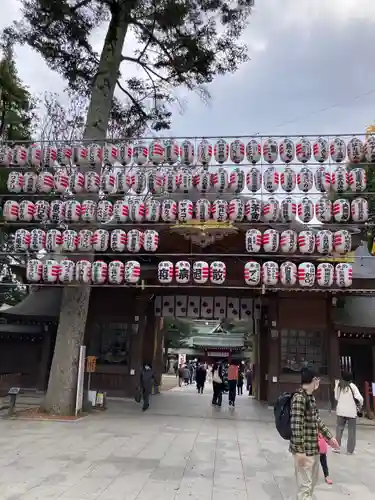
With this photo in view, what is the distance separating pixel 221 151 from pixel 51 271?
5393mm

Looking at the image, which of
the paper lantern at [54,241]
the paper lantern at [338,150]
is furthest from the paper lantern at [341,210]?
the paper lantern at [54,241]

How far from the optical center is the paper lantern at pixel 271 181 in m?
10.8

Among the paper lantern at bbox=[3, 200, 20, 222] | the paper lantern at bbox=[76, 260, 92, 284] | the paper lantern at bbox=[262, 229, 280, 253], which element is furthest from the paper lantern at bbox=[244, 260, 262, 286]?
the paper lantern at bbox=[3, 200, 20, 222]

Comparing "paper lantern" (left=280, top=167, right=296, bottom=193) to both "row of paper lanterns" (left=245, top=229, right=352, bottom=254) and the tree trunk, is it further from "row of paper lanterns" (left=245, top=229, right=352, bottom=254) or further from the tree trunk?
the tree trunk

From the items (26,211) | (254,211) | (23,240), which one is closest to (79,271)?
(23,240)

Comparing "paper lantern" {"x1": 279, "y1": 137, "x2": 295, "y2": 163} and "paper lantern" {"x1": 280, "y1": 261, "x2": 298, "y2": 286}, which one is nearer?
"paper lantern" {"x1": 279, "y1": 137, "x2": 295, "y2": 163}

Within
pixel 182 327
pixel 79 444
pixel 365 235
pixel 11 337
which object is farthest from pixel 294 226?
pixel 182 327

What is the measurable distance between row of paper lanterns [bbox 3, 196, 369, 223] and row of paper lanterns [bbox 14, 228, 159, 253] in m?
0.39

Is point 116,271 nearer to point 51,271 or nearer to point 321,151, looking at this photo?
point 51,271

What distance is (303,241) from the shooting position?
10.7 m

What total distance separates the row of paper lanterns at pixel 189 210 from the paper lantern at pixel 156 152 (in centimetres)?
104

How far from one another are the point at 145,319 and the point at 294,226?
6765 millimetres

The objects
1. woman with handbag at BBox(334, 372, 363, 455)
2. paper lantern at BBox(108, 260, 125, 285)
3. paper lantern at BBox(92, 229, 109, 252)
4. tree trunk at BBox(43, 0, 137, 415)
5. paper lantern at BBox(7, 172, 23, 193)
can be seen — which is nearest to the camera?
woman with handbag at BBox(334, 372, 363, 455)

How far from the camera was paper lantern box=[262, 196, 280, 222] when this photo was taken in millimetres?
10883
